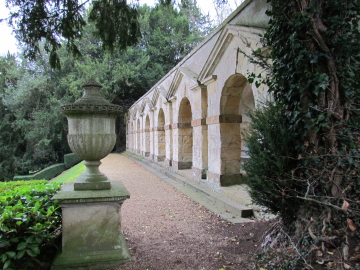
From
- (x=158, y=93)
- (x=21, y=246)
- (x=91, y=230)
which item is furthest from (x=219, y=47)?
(x=158, y=93)

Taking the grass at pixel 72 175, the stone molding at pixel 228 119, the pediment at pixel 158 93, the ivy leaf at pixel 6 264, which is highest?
the pediment at pixel 158 93

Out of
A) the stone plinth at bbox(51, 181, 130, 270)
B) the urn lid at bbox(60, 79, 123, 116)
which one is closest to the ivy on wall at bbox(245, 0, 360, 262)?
the stone plinth at bbox(51, 181, 130, 270)

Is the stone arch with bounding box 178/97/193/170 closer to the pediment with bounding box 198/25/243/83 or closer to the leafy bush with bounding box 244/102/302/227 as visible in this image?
the pediment with bounding box 198/25/243/83

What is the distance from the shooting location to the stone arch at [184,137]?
9.41 metres

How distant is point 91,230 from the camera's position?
2893 mm

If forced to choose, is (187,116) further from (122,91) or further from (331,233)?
(122,91)

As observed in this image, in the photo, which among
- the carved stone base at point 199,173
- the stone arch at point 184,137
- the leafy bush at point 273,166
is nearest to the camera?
the leafy bush at point 273,166

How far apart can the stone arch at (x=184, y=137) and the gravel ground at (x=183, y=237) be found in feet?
11.2

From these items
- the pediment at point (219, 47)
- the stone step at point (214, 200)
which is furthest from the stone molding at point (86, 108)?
the pediment at point (219, 47)

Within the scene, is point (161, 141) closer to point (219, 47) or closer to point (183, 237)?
point (219, 47)

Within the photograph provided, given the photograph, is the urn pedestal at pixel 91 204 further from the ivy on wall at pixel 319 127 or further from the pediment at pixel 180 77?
the pediment at pixel 180 77

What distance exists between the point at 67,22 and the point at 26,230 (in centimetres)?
401

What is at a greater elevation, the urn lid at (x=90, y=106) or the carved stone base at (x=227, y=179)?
the urn lid at (x=90, y=106)

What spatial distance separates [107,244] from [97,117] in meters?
1.40
